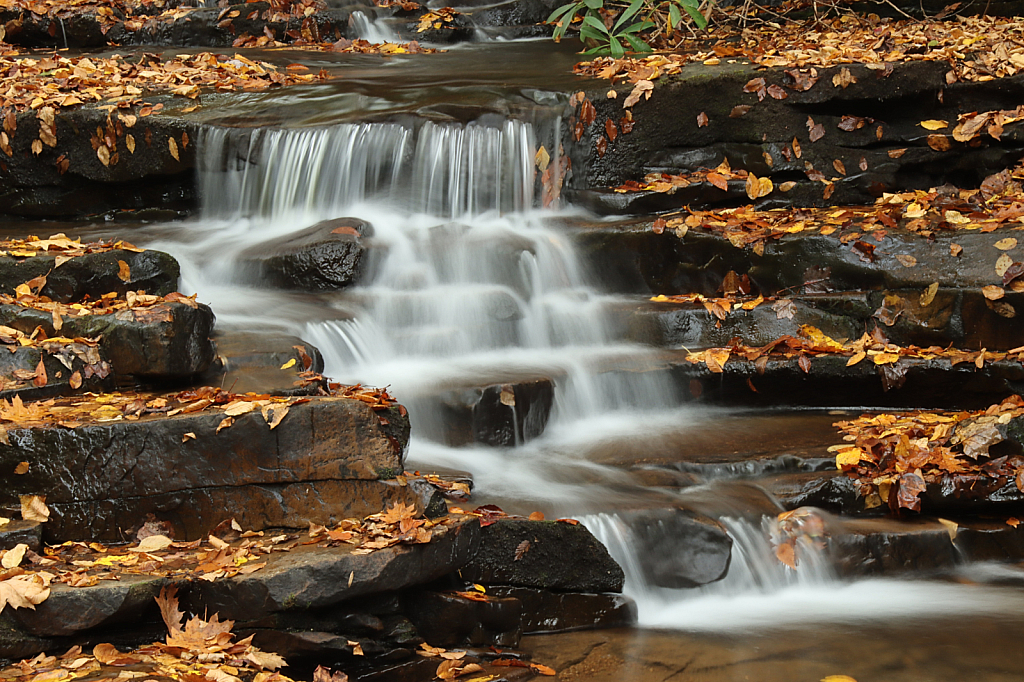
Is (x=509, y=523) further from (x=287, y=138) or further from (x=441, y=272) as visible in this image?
(x=287, y=138)

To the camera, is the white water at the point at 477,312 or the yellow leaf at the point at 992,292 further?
the yellow leaf at the point at 992,292

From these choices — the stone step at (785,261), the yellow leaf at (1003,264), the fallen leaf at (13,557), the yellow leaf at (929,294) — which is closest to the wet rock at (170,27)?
the stone step at (785,261)

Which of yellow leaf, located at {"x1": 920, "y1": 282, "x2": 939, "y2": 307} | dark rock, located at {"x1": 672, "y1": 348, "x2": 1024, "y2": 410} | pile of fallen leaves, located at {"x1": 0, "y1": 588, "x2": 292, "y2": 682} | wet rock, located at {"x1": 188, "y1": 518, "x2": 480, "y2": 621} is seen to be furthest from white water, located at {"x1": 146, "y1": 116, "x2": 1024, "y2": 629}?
yellow leaf, located at {"x1": 920, "y1": 282, "x2": 939, "y2": 307}

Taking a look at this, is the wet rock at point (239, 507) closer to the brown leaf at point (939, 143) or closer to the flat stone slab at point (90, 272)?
the flat stone slab at point (90, 272)

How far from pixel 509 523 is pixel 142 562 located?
1491mm

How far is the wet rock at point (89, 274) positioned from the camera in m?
5.28

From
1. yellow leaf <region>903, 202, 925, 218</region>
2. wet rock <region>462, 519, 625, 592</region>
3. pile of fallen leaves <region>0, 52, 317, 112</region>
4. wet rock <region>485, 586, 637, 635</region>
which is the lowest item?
wet rock <region>485, 586, 637, 635</region>

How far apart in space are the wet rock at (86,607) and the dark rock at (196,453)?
2.03 ft

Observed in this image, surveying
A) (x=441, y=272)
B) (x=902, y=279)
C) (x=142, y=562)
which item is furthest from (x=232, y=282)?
(x=902, y=279)

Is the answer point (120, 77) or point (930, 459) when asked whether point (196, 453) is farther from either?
point (120, 77)

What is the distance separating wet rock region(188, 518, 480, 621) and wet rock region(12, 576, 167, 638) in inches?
7.8

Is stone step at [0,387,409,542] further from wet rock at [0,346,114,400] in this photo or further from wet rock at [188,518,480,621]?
wet rock at [188,518,480,621]

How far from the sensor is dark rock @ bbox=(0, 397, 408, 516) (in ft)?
12.2

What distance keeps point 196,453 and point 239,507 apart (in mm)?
303
